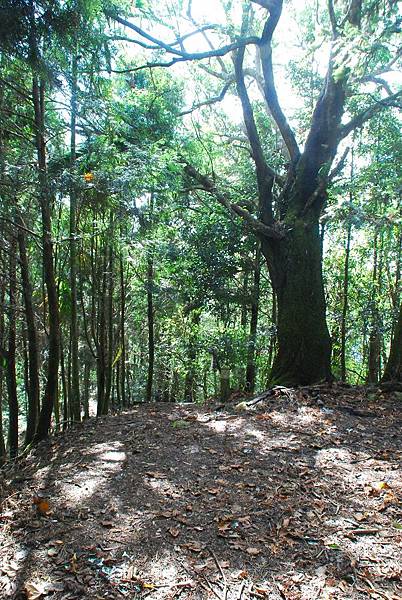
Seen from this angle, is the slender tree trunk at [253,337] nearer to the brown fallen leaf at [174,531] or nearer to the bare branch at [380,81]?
the bare branch at [380,81]

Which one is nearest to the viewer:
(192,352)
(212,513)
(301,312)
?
(212,513)

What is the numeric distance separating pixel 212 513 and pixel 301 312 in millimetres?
4561

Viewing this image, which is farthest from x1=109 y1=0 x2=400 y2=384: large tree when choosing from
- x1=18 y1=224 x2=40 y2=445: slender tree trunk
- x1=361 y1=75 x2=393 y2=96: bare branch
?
x1=18 y1=224 x2=40 y2=445: slender tree trunk

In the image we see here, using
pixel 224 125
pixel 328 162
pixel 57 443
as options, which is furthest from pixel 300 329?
pixel 224 125

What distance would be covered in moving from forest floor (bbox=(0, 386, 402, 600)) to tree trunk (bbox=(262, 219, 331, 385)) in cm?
183

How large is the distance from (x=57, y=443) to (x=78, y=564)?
9.51 feet

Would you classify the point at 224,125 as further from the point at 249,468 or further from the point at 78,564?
the point at 78,564

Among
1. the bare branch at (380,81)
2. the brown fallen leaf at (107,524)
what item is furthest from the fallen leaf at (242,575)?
the bare branch at (380,81)

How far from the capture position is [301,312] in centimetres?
712

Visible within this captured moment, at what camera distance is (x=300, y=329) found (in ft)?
23.2

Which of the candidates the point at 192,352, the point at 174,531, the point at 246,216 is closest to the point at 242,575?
the point at 174,531

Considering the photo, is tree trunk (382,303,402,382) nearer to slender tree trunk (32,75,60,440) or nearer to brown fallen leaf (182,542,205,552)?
brown fallen leaf (182,542,205,552)

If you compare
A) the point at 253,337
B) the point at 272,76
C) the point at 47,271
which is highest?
the point at 272,76

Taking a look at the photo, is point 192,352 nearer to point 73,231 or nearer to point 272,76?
point 73,231
